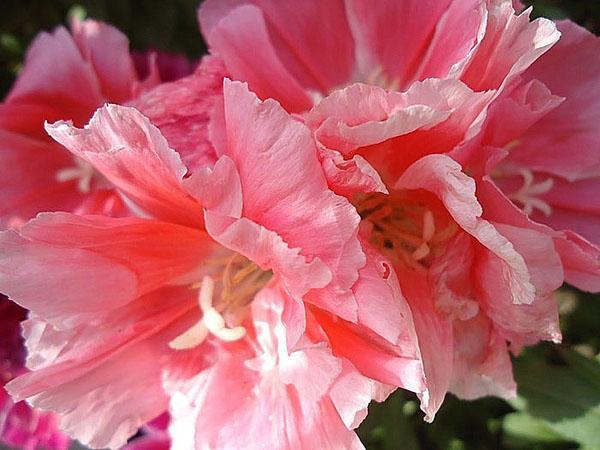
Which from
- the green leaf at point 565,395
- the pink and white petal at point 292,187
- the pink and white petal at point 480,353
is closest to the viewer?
the pink and white petal at point 292,187

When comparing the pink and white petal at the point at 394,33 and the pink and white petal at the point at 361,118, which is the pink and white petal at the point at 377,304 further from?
the pink and white petal at the point at 394,33

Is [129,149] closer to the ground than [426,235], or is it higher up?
higher up

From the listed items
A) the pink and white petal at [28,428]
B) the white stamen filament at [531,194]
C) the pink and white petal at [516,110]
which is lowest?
the pink and white petal at [28,428]

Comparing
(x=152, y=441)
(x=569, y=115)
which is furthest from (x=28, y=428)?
(x=569, y=115)

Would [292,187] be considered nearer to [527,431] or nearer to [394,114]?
[394,114]

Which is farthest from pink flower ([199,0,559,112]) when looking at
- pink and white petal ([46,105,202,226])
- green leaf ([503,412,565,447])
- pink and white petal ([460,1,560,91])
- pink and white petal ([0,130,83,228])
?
green leaf ([503,412,565,447])

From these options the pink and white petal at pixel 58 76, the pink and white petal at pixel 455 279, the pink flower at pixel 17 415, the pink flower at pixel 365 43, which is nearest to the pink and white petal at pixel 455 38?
the pink flower at pixel 365 43

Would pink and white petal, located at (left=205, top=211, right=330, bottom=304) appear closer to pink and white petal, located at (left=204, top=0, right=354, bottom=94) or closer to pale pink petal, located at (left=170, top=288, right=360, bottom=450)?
pale pink petal, located at (left=170, top=288, right=360, bottom=450)
